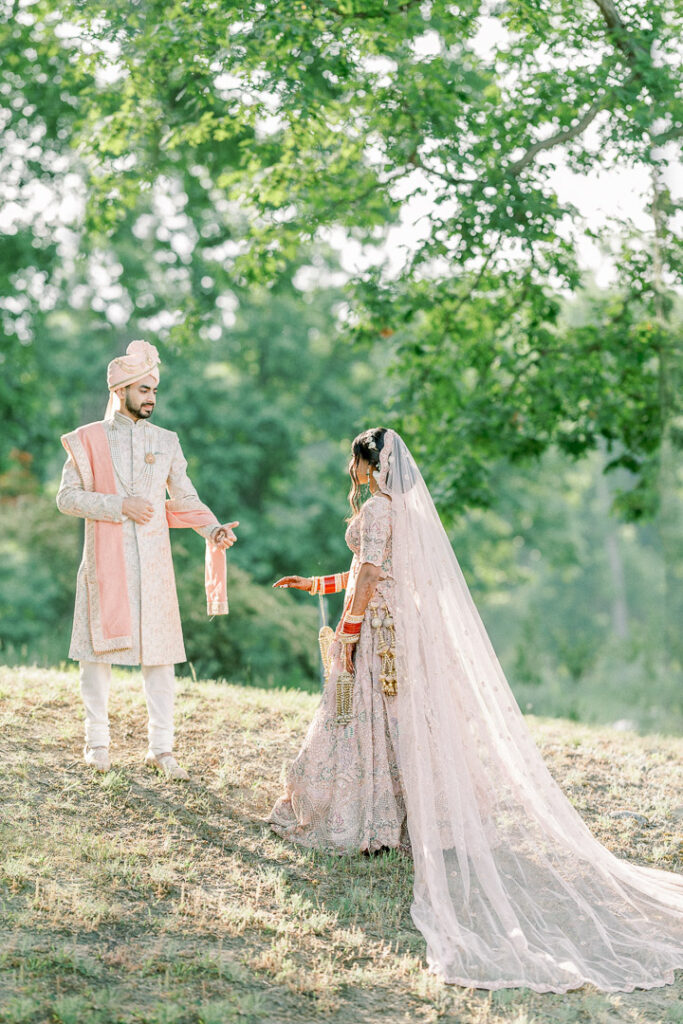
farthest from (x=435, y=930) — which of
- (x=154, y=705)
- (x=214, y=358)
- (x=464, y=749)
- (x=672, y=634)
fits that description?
(x=214, y=358)

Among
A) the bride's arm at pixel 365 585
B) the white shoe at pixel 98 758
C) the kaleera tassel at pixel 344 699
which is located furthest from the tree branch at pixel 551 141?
the white shoe at pixel 98 758

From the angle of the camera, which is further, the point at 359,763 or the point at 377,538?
the point at 359,763

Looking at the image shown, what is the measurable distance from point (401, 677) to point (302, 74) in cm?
468

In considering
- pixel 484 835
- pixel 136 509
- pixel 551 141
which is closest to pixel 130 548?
pixel 136 509

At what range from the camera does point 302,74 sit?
297 inches

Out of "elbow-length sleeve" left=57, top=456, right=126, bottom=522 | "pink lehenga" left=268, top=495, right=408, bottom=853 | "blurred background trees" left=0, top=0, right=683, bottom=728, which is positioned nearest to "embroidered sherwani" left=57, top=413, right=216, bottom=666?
"elbow-length sleeve" left=57, top=456, right=126, bottom=522

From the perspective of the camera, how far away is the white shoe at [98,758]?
18.6 feet

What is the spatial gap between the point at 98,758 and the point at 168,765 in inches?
14.9

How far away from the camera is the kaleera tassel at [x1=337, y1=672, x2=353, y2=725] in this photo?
17.0 feet

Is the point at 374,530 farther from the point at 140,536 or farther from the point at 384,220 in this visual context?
the point at 384,220

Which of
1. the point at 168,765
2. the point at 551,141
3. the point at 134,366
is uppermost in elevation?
the point at 551,141

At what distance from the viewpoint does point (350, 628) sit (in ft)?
17.0

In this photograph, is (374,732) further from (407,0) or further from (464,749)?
(407,0)

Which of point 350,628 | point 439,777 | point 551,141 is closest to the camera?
point 439,777
